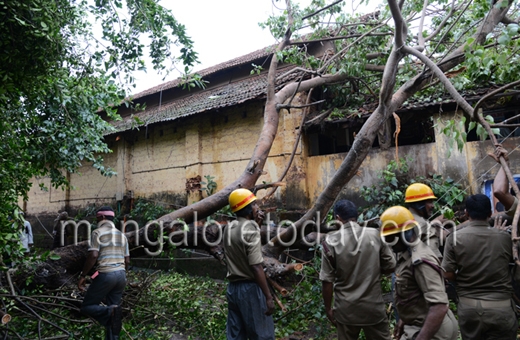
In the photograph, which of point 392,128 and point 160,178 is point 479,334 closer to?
point 392,128

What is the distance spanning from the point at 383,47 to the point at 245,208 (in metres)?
6.18

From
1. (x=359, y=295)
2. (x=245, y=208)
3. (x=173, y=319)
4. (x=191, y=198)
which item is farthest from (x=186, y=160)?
(x=359, y=295)

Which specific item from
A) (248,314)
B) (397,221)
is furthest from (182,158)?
(397,221)

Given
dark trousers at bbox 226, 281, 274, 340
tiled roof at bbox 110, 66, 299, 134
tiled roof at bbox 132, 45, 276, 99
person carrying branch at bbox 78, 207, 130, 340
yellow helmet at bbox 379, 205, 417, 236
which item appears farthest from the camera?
tiled roof at bbox 132, 45, 276, 99

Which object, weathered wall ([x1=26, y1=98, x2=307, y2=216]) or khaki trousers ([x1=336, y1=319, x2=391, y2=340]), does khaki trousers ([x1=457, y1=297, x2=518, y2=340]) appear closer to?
khaki trousers ([x1=336, y1=319, x2=391, y2=340])

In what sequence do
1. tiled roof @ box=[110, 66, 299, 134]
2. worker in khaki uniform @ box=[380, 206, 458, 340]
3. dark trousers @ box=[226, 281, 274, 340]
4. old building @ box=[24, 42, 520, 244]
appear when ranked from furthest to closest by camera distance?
tiled roof @ box=[110, 66, 299, 134]
old building @ box=[24, 42, 520, 244]
dark trousers @ box=[226, 281, 274, 340]
worker in khaki uniform @ box=[380, 206, 458, 340]

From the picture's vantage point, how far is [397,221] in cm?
279

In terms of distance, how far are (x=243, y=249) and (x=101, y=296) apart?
91.3 inches

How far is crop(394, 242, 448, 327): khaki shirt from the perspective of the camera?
250 centimetres

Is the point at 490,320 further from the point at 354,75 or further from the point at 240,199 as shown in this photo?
the point at 354,75

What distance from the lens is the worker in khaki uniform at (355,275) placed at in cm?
302

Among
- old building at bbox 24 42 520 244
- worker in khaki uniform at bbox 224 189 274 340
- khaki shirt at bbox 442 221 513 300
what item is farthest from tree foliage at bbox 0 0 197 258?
khaki shirt at bbox 442 221 513 300

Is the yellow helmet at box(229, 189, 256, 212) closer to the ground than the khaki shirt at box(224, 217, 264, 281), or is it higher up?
higher up

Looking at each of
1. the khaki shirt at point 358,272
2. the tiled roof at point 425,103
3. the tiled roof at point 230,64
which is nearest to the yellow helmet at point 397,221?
the khaki shirt at point 358,272
